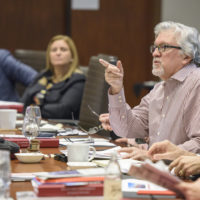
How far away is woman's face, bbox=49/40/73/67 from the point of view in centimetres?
491

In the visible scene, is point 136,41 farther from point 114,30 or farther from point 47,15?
point 47,15

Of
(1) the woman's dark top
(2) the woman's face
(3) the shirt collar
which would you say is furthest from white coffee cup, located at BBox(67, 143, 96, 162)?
(2) the woman's face

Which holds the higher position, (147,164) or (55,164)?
(147,164)

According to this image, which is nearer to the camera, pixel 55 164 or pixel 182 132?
pixel 55 164

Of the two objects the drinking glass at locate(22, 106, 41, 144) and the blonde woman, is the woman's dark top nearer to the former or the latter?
the blonde woman

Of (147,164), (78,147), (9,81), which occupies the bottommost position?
(9,81)

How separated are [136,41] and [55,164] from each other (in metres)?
6.07

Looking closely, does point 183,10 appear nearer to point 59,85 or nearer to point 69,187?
point 59,85

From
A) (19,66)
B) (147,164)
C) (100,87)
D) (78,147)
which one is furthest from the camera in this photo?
A: (19,66)

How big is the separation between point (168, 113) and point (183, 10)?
16.3 feet

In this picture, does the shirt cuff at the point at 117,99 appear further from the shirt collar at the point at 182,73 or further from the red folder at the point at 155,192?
the red folder at the point at 155,192

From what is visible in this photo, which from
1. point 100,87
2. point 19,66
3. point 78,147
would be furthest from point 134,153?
point 19,66

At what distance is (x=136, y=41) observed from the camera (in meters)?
7.98

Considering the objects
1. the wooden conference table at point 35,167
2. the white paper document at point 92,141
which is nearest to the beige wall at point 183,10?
the white paper document at point 92,141
